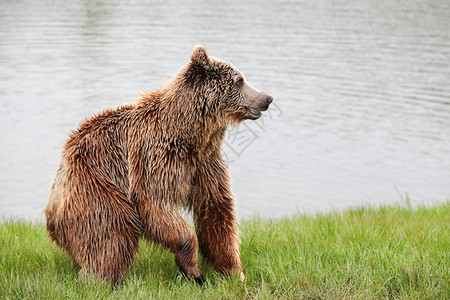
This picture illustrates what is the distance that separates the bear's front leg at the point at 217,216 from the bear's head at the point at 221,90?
1.34ft

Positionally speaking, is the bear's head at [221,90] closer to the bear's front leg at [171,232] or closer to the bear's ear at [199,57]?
the bear's ear at [199,57]

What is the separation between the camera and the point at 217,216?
5156mm

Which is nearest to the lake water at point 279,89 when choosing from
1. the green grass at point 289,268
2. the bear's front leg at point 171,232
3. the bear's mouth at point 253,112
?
the green grass at point 289,268

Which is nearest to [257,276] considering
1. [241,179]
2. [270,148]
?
[241,179]

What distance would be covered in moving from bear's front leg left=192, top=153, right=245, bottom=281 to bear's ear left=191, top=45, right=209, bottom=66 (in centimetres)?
72

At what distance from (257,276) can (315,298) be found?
0.62m

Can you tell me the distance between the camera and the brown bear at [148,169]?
4.74m

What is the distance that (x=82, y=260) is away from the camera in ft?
15.6

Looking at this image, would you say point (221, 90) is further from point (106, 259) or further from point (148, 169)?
point (106, 259)

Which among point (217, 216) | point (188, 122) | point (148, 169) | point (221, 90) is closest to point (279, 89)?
point (217, 216)

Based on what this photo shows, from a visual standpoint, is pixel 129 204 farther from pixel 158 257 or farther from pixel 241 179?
pixel 241 179

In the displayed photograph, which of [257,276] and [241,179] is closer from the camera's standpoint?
[257,276]

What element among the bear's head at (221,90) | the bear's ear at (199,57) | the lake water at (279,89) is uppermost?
the bear's ear at (199,57)

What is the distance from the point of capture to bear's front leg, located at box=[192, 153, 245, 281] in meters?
5.07
